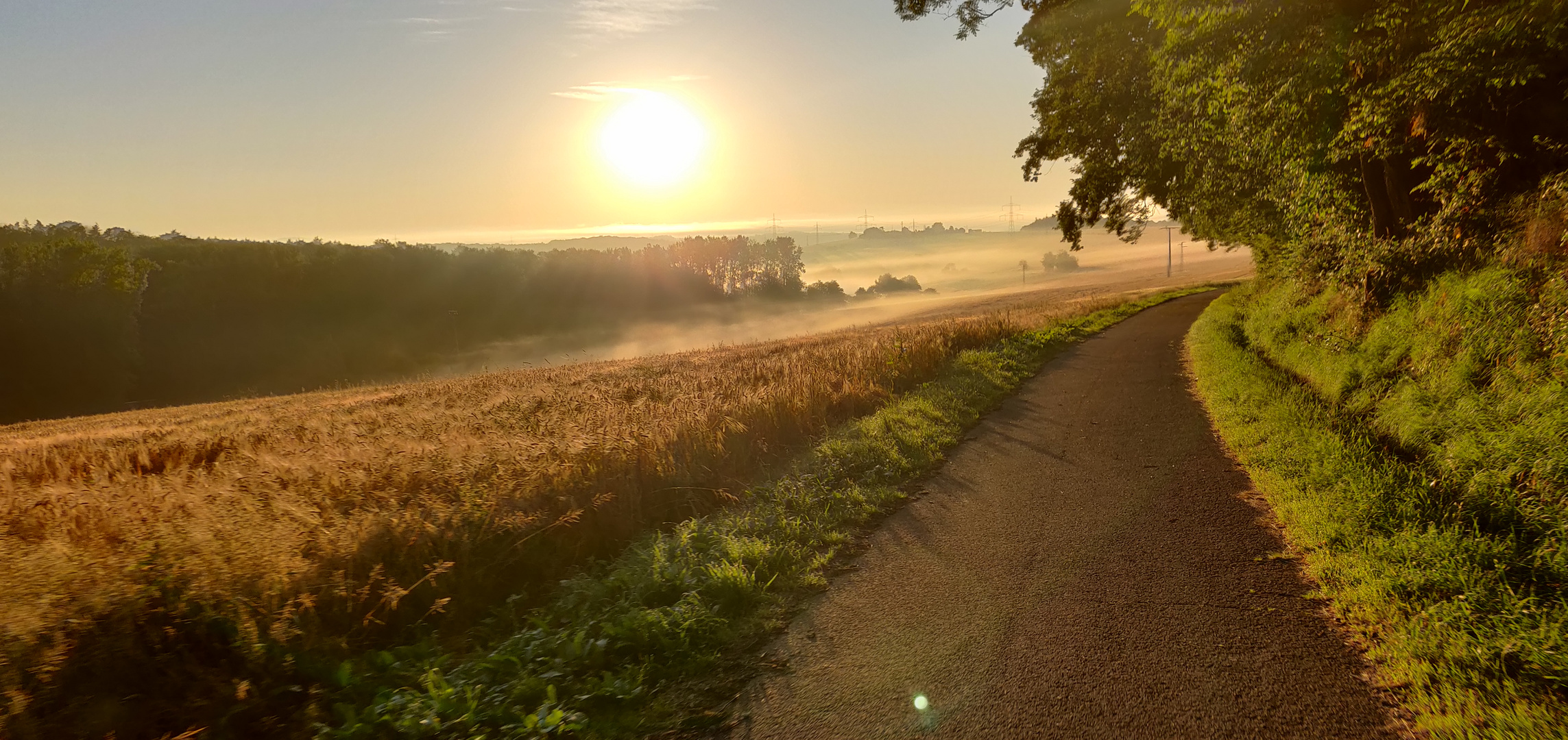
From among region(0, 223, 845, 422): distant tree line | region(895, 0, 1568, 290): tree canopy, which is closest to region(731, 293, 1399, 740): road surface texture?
region(895, 0, 1568, 290): tree canopy

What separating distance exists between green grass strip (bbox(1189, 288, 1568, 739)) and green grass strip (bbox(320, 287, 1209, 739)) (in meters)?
3.27

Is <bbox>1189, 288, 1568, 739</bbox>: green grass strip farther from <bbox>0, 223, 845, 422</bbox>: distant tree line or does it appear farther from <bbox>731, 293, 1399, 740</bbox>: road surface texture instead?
<bbox>0, 223, 845, 422</bbox>: distant tree line

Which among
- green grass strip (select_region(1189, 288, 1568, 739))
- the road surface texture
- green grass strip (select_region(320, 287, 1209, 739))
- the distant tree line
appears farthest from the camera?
the distant tree line

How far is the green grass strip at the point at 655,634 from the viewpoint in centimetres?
343

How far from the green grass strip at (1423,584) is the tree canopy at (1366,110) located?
448 cm

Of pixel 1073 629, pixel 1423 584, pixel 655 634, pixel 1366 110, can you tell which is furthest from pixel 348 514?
pixel 1366 110

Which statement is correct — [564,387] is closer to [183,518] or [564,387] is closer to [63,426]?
[183,518]

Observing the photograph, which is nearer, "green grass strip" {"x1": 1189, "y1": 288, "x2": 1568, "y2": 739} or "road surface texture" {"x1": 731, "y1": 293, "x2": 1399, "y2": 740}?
"green grass strip" {"x1": 1189, "y1": 288, "x2": 1568, "y2": 739}

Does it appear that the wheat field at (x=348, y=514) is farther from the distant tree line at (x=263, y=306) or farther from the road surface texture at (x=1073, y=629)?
the distant tree line at (x=263, y=306)

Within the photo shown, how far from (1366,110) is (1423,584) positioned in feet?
26.6

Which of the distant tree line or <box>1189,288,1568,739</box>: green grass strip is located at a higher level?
the distant tree line

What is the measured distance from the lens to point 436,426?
29.0 feet

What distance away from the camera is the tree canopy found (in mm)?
7922

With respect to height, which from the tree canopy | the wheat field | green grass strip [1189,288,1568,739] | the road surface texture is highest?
the tree canopy
